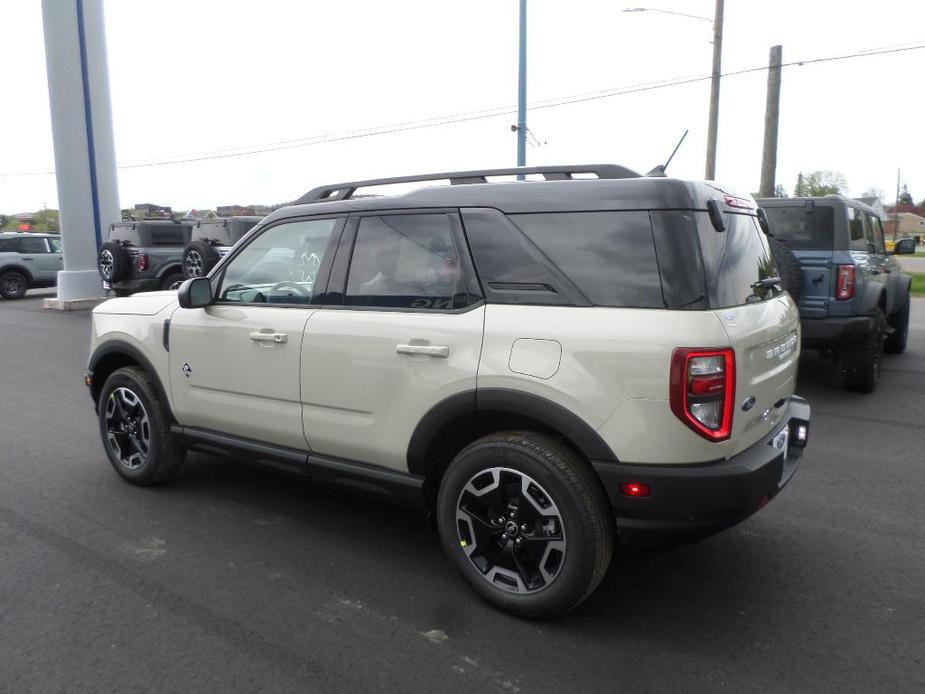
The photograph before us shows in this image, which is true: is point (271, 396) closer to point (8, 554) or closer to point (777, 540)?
point (8, 554)

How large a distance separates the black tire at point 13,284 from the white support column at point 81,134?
391 cm

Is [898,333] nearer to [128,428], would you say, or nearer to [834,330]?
[834,330]

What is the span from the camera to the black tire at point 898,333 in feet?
31.9

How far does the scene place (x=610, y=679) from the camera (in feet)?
8.83

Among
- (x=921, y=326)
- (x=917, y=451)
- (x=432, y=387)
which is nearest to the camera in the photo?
(x=432, y=387)

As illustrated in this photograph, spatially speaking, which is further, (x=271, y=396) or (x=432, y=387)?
(x=271, y=396)

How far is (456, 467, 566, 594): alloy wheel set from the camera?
299 cm

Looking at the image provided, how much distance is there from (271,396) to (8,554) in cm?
153

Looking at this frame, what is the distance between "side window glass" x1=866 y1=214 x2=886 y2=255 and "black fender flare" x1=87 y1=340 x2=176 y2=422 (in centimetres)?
748

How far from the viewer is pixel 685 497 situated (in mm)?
2740

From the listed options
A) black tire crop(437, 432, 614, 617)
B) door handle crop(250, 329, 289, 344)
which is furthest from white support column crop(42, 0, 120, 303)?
black tire crop(437, 432, 614, 617)

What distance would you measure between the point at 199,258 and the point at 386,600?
1279cm

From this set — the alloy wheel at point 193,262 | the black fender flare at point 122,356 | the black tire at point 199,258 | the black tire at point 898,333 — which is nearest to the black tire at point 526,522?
the black fender flare at point 122,356

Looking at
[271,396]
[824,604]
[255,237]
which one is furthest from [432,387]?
A: [824,604]
